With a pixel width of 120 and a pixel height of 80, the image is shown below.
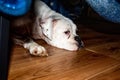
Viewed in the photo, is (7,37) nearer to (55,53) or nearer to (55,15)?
(55,53)

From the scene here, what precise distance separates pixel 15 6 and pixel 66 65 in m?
0.63

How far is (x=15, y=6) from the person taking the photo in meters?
0.39

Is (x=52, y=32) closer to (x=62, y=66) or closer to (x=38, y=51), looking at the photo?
(x=38, y=51)

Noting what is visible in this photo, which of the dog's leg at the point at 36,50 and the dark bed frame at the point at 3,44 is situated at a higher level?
the dark bed frame at the point at 3,44

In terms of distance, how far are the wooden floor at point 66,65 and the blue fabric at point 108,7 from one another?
1.09ft

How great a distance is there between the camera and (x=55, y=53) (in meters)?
1.18

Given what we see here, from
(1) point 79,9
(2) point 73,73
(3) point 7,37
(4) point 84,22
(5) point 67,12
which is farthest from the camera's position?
(4) point 84,22

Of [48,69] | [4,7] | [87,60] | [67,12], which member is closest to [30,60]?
[48,69]

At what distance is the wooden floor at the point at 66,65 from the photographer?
84cm

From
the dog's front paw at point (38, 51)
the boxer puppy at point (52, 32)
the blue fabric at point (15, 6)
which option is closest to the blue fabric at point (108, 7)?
the blue fabric at point (15, 6)

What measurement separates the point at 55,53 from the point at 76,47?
16 cm

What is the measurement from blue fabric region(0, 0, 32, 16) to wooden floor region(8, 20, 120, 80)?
16.9 inches

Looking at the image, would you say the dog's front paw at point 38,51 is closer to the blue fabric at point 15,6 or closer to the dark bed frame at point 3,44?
the dark bed frame at point 3,44

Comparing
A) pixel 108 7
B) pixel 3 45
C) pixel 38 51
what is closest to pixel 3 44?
pixel 3 45
